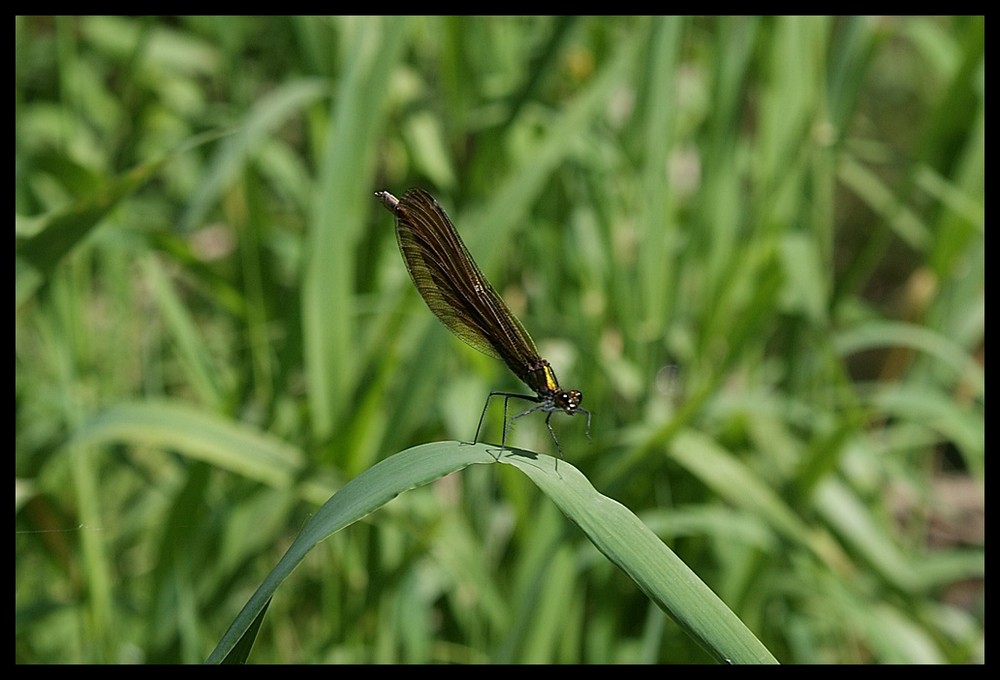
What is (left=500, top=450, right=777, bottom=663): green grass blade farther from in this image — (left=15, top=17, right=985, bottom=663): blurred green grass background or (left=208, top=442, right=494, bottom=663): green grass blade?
(left=15, top=17, right=985, bottom=663): blurred green grass background

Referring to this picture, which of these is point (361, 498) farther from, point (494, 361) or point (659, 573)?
point (494, 361)

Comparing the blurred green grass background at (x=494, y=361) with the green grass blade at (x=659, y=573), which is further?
the blurred green grass background at (x=494, y=361)

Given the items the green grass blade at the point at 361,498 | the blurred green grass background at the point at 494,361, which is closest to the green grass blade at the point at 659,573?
the green grass blade at the point at 361,498

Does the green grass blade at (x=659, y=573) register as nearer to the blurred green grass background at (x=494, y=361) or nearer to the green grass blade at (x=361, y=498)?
the green grass blade at (x=361, y=498)

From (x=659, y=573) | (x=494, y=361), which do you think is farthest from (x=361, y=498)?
(x=494, y=361)

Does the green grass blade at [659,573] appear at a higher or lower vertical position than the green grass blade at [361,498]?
lower

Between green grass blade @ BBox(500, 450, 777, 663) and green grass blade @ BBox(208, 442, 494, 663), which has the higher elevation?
green grass blade @ BBox(208, 442, 494, 663)

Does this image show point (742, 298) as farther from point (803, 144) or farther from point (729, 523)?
point (729, 523)

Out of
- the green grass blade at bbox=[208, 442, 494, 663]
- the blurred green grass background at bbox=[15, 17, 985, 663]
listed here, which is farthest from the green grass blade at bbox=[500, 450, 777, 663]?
the blurred green grass background at bbox=[15, 17, 985, 663]
